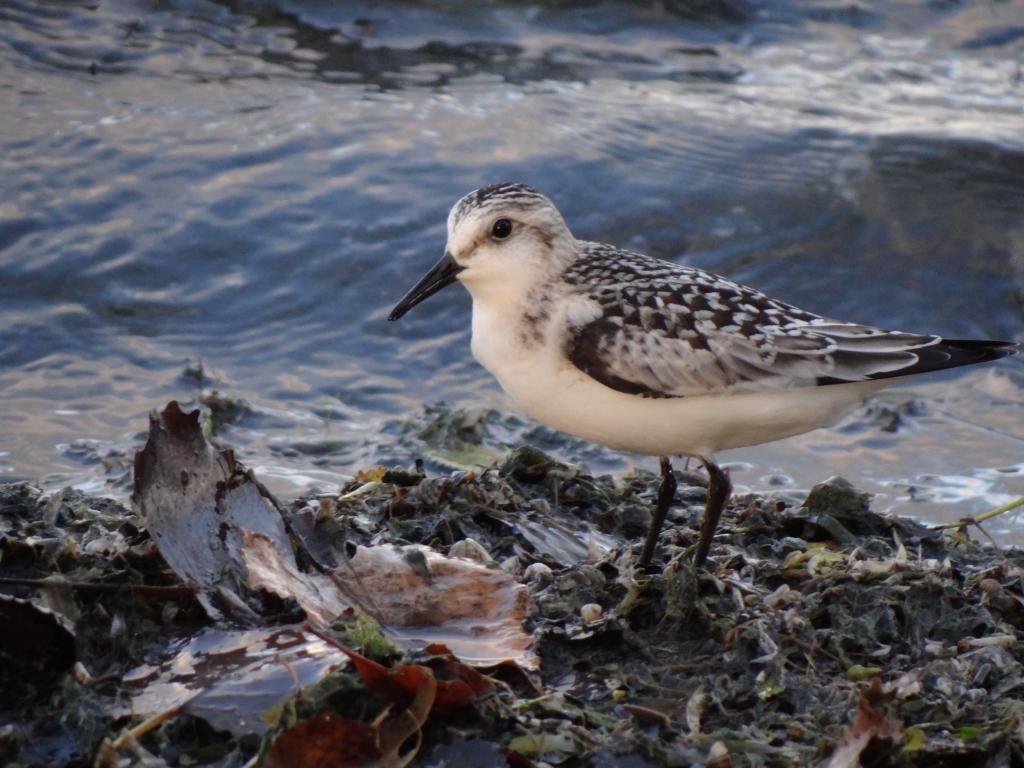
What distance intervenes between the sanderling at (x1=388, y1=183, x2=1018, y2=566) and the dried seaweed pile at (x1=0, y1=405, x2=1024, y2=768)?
0.42 meters

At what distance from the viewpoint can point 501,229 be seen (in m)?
4.84

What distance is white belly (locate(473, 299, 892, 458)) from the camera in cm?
448

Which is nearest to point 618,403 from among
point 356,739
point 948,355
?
point 948,355

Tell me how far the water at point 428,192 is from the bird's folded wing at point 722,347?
1.95 metres

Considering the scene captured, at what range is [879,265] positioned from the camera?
29.5ft

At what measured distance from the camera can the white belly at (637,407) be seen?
4.48m

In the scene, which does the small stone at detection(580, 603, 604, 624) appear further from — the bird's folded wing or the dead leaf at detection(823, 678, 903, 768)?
the dead leaf at detection(823, 678, 903, 768)

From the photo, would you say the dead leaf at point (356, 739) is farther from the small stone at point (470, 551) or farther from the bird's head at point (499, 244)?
the bird's head at point (499, 244)

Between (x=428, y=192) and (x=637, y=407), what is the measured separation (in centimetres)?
492

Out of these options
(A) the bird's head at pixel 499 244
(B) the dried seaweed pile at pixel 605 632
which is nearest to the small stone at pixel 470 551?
(B) the dried seaweed pile at pixel 605 632

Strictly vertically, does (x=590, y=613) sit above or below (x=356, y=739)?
below

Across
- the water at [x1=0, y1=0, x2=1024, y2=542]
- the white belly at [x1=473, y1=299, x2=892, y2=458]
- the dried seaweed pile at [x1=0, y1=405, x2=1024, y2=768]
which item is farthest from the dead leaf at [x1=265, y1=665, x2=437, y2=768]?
the water at [x1=0, y1=0, x2=1024, y2=542]

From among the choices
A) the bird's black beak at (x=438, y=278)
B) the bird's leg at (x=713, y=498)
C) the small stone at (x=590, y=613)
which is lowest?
the small stone at (x=590, y=613)

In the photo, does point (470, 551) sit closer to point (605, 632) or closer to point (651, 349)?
point (605, 632)
